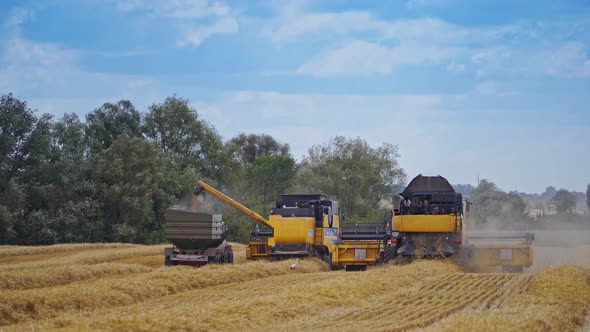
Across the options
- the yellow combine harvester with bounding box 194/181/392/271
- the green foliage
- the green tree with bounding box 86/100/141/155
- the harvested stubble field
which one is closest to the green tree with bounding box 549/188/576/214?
the green foliage

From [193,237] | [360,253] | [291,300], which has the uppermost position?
[193,237]

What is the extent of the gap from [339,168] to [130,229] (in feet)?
75.4

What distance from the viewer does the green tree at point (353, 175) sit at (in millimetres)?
73375

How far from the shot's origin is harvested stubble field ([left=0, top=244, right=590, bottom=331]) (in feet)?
45.5

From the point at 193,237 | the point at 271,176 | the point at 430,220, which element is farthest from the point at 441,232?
the point at 271,176

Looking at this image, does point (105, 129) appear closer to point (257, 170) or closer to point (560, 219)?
point (257, 170)

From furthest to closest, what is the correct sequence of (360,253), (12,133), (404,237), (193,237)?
1. (12,133)
2. (360,253)
3. (404,237)
4. (193,237)

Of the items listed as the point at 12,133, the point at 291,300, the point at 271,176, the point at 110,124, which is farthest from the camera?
the point at 271,176

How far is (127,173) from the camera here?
60438 mm

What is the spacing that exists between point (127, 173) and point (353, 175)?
22712 millimetres

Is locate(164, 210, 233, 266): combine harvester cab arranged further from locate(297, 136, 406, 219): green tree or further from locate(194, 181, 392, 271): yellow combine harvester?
locate(297, 136, 406, 219): green tree

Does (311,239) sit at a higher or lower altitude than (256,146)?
lower

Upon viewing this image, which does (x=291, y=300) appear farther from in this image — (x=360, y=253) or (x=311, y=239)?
(x=311, y=239)

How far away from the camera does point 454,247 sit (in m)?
28.9
